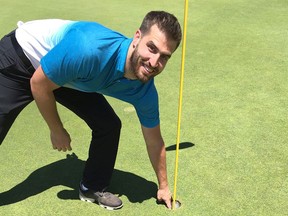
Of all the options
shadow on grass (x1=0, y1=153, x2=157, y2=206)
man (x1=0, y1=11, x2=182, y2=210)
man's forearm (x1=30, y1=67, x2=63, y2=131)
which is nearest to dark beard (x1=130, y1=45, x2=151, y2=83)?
man (x1=0, y1=11, x2=182, y2=210)

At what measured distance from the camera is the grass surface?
10.2 feet

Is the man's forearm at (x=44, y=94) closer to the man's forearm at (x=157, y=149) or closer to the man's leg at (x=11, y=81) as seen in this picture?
the man's leg at (x=11, y=81)

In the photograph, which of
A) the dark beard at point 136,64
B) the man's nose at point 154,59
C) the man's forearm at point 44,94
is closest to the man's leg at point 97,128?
the man's forearm at point 44,94

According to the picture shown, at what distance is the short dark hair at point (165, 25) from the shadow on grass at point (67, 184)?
1.40 meters

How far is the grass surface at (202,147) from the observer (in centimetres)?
311

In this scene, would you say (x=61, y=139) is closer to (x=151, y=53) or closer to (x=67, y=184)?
(x=67, y=184)

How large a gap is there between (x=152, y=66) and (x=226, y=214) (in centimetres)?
131

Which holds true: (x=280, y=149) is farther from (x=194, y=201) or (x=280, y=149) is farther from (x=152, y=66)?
(x=152, y=66)

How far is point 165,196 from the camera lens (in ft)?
10.00

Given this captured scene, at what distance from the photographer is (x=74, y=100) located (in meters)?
2.90

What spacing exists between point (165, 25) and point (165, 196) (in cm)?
134

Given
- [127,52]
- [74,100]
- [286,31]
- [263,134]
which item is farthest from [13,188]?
[286,31]

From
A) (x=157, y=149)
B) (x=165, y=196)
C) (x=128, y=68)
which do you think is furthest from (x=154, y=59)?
(x=165, y=196)

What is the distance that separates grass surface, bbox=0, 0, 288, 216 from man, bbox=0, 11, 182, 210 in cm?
26
